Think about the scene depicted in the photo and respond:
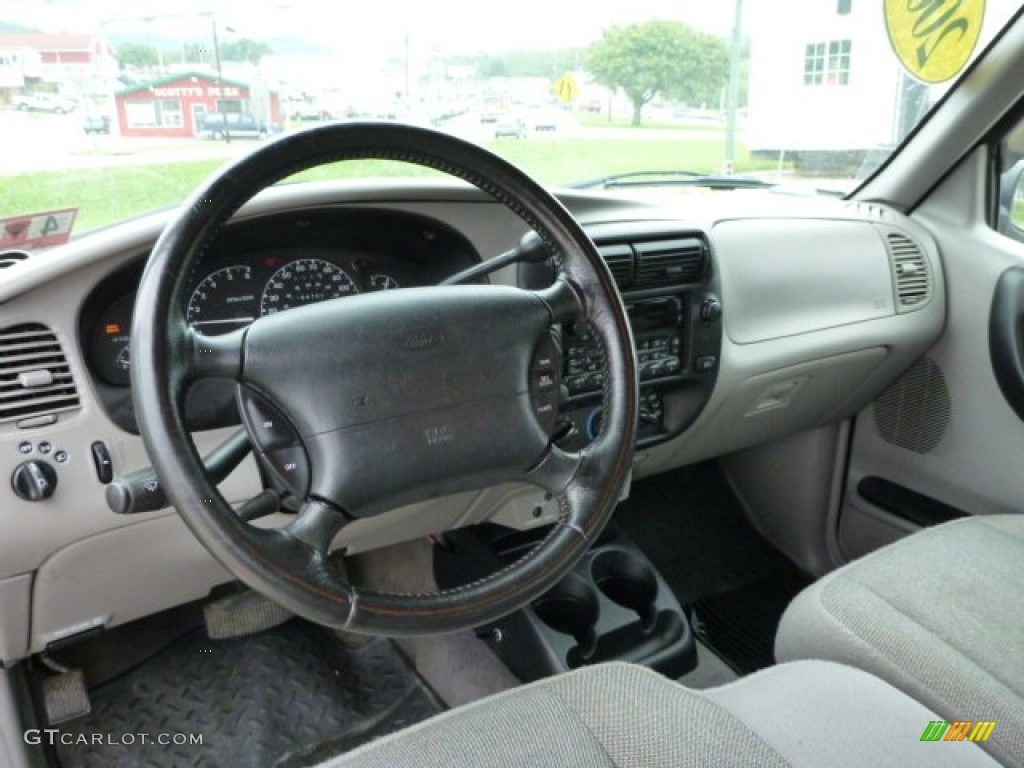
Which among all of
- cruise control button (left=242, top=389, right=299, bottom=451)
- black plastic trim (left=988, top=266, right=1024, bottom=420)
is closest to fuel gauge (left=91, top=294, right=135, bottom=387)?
cruise control button (left=242, top=389, right=299, bottom=451)

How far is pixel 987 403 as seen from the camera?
2.22 metres

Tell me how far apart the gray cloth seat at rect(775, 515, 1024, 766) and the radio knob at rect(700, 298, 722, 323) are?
56 cm

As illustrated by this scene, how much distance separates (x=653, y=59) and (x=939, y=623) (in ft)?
3.97

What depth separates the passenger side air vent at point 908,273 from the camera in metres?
2.26

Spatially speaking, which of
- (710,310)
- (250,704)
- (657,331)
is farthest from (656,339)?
(250,704)

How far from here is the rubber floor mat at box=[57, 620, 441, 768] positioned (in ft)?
6.26

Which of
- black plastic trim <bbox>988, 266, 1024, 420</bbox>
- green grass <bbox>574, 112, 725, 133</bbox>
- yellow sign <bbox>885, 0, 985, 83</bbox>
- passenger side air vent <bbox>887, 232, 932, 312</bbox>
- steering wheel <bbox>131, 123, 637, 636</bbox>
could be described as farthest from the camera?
passenger side air vent <bbox>887, 232, 932, 312</bbox>

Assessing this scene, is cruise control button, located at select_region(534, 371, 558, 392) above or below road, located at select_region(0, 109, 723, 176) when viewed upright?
below

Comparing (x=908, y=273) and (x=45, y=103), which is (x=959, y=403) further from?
(x=45, y=103)

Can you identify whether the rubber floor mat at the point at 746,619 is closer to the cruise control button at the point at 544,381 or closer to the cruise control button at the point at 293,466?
the cruise control button at the point at 544,381

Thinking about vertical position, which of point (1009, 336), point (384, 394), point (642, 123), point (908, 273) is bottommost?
point (1009, 336)

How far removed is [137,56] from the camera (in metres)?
1.40

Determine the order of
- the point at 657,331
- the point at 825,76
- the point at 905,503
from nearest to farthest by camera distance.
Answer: the point at 657,331 < the point at 825,76 < the point at 905,503

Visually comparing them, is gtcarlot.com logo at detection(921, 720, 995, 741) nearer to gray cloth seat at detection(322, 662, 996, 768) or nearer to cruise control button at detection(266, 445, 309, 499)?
gray cloth seat at detection(322, 662, 996, 768)
